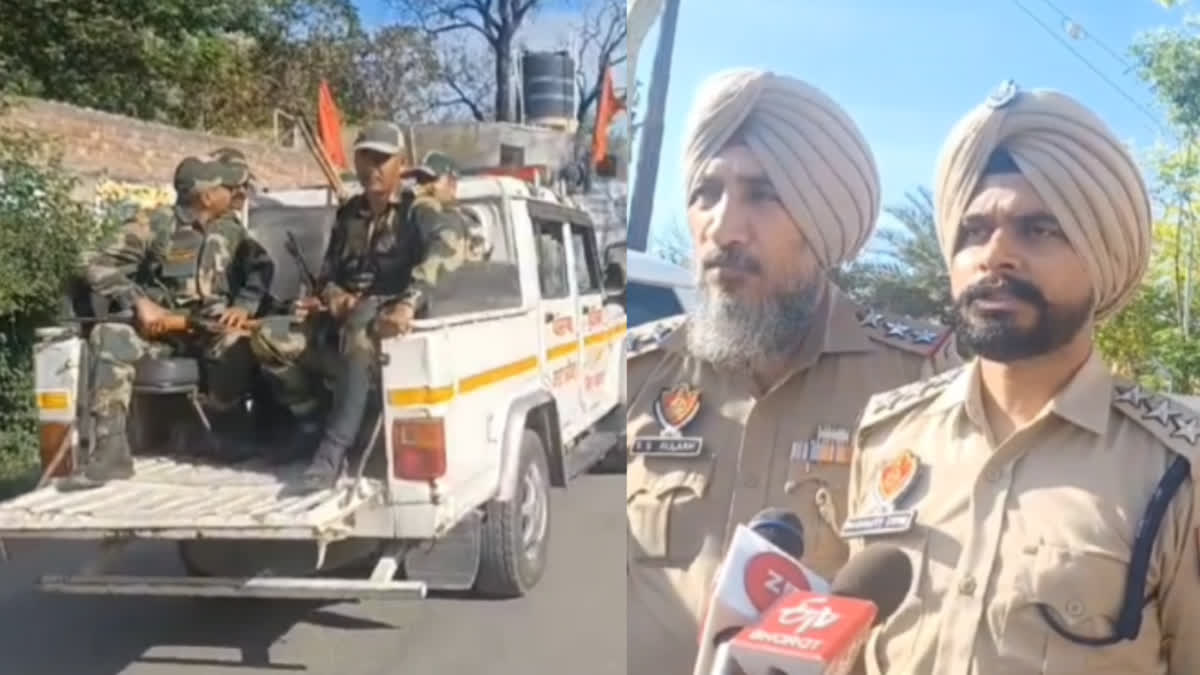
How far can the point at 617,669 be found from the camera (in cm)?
197

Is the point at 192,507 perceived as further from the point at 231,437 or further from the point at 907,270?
the point at 907,270

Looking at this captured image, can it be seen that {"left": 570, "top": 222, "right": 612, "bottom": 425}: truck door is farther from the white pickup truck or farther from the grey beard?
the grey beard

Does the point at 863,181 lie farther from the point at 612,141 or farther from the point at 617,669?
the point at 617,669

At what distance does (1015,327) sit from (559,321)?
81 centimetres

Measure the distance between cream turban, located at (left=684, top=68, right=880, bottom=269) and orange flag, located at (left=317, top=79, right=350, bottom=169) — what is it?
0.72 meters

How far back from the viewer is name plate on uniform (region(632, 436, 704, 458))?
5.80 ft

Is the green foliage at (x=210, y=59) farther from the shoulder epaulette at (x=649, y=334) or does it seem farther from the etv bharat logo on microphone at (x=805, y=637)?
the etv bharat logo on microphone at (x=805, y=637)

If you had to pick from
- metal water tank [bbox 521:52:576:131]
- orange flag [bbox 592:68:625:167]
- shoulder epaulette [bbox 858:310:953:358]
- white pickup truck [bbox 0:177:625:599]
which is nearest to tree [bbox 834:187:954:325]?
shoulder epaulette [bbox 858:310:953:358]

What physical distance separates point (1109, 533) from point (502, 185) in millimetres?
1046

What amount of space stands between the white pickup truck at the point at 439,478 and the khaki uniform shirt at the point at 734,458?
36 centimetres

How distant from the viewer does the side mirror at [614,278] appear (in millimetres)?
1839

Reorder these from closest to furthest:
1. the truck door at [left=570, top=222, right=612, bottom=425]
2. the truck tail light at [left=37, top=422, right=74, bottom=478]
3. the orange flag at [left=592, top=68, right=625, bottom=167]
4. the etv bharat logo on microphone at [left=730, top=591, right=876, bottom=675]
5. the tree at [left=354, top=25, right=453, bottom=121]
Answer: the etv bharat logo on microphone at [left=730, top=591, right=876, bottom=675] → the orange flag at [left=592, top=68, right=625, bottom=167] → the truck door at [left=570, top=222, right=612, bottom=425] → the tree at [left=354, top=25, right=453, bottom=121] → the truck tail light at [left=37, top=422, right=74, bottom=478]

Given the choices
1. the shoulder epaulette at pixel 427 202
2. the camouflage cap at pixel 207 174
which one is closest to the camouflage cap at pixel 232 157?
the camouflage cap at pixel 207 174

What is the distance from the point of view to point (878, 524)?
1632 mm
